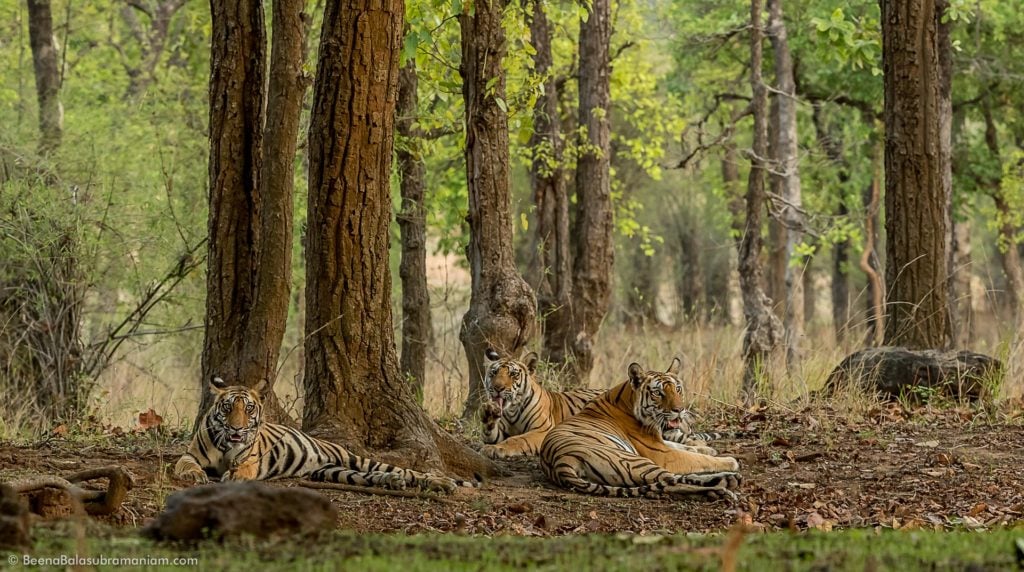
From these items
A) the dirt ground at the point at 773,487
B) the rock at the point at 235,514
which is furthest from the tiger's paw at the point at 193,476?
the rock at the point at 235,514

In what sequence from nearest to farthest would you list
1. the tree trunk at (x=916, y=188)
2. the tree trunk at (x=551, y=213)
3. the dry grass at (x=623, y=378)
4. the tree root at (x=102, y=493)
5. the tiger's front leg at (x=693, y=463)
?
the tree root at (x=102, y=493) < the tiger's front leg at (x=693, y=463) < the dry grass at (x=623, y=378) < the tree trunk at (x=916, y=188) < the tree trunk at (x=551, y=213)

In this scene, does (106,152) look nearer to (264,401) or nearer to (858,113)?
(264,401)

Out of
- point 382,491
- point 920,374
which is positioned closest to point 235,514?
point 382,491

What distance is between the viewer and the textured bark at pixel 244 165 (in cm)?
934

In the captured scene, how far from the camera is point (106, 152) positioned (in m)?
16.1

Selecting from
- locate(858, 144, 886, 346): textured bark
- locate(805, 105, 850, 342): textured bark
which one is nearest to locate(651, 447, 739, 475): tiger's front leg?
locate(858, 144, 886, 346): textured bark

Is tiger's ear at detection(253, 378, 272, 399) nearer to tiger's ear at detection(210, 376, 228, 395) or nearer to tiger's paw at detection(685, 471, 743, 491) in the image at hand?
tiger's ear at detection(210, 376, 228, 395)

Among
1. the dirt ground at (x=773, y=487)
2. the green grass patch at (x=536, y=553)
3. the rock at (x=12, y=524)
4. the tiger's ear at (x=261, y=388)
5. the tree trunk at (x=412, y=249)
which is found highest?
the tree trunk at (x=412, y=249)

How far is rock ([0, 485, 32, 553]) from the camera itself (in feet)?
15.3

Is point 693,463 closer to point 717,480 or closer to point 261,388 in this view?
point 717,480

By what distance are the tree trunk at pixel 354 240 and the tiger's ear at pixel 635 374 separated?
1769mm

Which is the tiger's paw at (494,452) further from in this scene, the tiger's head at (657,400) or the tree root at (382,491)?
the tree root at (382,491)

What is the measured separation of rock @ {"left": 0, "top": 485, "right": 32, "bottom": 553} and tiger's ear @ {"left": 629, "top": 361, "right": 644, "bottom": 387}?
18.9ft

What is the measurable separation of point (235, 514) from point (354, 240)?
160 inches
